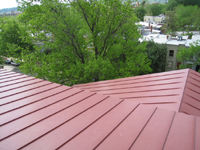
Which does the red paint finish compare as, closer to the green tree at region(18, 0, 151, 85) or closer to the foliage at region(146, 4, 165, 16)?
the green tree at region(18, 0, 151, 85)

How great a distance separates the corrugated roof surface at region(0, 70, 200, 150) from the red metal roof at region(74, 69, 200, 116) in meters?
1.07

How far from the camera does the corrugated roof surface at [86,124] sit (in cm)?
323

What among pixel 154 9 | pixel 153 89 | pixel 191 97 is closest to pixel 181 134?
pixel 191 97

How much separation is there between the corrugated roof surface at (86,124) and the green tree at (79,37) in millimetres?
8086

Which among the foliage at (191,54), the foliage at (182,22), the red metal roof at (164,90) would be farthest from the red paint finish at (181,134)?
the foliage at (182,22)

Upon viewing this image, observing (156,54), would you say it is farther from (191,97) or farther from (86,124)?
(86,124)

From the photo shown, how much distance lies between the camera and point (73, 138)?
3410 millimetres

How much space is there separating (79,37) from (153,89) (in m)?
9.63

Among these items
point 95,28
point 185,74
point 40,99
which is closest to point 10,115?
point 40,99

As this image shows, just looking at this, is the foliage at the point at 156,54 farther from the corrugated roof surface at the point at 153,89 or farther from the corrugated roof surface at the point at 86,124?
the corrugated roof surface at the point at 86,124

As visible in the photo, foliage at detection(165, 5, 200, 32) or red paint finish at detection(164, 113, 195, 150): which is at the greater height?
foliage at detection(165, 5, 200, 32)

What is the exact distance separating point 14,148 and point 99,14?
13.7 metres

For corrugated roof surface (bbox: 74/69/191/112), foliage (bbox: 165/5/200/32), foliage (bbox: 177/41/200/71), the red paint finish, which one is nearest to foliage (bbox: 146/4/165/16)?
foliage (bbox: 165/5/200/32)

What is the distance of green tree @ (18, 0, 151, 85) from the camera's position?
13.4m
